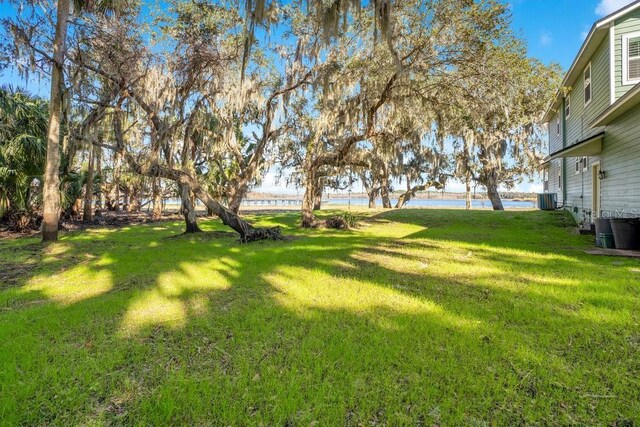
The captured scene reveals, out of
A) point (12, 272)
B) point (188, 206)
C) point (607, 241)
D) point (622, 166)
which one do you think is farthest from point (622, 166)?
point (12, 272)

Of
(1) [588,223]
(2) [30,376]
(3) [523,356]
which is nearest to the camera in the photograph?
(2) [30,376]

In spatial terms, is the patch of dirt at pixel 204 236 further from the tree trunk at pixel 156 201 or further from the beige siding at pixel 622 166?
the beige siding at pixel 622 166

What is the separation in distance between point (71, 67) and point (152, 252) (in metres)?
5.77

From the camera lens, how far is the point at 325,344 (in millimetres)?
3043

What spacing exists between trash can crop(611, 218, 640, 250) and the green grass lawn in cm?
112

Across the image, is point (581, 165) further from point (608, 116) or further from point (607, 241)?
point (607, 241)

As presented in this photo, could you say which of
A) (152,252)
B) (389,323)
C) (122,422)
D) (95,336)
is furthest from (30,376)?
(152,252)

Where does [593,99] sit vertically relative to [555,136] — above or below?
below

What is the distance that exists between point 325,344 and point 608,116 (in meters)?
8.85

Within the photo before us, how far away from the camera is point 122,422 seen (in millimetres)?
2090

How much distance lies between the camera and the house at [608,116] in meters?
7.59

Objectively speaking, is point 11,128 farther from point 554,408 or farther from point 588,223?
point 588,223

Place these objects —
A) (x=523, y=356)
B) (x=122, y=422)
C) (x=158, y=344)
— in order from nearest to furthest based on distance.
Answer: (x=122, y=422)
(x=523, y=356)
(x=158, y=344)

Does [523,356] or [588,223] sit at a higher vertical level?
[588,223]
